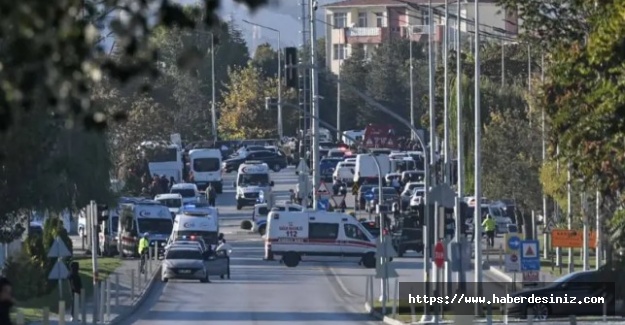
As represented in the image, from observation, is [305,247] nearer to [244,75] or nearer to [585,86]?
[585,86]

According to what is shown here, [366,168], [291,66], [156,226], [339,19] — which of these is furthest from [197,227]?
[339,19]

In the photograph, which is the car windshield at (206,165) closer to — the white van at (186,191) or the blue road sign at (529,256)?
the white van at (186,191)

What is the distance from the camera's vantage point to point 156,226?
2443 inches

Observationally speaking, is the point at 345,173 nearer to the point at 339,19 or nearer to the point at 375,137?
the point at 375,137

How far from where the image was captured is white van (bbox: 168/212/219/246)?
5809cm

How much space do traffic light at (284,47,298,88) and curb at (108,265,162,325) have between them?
721 cm

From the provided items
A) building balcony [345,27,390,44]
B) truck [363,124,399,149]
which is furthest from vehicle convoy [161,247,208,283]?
building balcony [345,27,390,44]

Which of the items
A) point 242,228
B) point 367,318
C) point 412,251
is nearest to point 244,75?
point 242,228

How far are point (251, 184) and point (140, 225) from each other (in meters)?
25.8

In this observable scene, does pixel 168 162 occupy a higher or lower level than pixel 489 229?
higher

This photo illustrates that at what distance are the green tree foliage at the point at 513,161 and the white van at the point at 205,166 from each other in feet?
110

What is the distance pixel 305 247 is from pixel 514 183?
28.9 feet

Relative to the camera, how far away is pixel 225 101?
13212 centimetres

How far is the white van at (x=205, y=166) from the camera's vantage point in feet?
301
